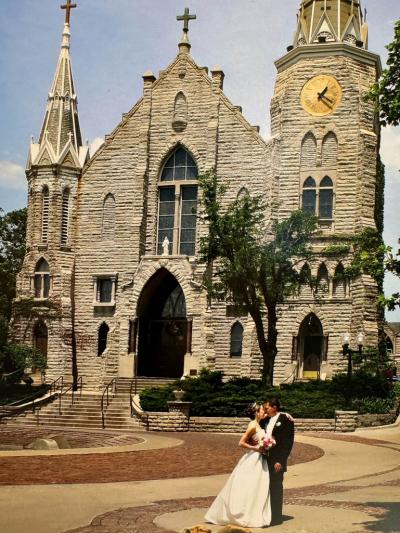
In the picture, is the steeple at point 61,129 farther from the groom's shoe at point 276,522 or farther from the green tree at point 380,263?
the groom's shoe at point 276,522

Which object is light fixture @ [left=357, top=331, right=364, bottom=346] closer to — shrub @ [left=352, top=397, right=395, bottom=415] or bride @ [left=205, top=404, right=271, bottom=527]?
shrub @ [left=352, top=397, right=395, bottom=415]

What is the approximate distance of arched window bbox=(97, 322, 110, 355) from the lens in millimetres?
40406

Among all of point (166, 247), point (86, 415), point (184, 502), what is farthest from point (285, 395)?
point (184, 502)

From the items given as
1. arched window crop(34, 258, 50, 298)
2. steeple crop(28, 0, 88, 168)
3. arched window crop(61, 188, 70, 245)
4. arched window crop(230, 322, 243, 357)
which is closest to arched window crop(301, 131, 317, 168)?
arched window crop(230, 322, 243, 357)

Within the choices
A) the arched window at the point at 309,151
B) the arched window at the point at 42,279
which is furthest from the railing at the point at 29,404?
the arched window at the point at 309,151

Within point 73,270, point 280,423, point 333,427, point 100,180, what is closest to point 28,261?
point 73,270

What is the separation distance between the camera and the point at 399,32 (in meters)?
14.7

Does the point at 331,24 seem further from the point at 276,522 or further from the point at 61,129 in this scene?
the point at 276,522

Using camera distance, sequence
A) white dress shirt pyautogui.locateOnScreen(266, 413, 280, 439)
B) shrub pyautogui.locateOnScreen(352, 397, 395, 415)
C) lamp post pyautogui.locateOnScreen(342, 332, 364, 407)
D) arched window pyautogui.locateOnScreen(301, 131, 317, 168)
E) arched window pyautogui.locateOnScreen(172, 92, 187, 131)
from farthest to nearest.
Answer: arched window pyautogui.locateOnScreen(172, 92, 187, 131), arched window pyautogui.locateOnScreen(301, 131, 317, 168), lamp post pyautogui.locateOnScreen(342, 332, 364, 407), shrub pyautogui.locateOnScreen(352, 397, 395, 415), white dress shirt pyautogui.locateOnScreen(266, 413, 280, 439)

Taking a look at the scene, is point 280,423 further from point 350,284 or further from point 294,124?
point 294,124

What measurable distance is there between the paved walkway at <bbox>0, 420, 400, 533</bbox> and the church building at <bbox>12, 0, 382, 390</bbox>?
1926 centimetres

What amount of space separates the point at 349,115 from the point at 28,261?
16657mm

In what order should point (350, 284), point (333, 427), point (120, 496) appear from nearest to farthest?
1. point (120, 496)
2. point (333, 427)
3. point (350, 284)

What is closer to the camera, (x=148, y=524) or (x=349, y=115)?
(x=148, y=524)
